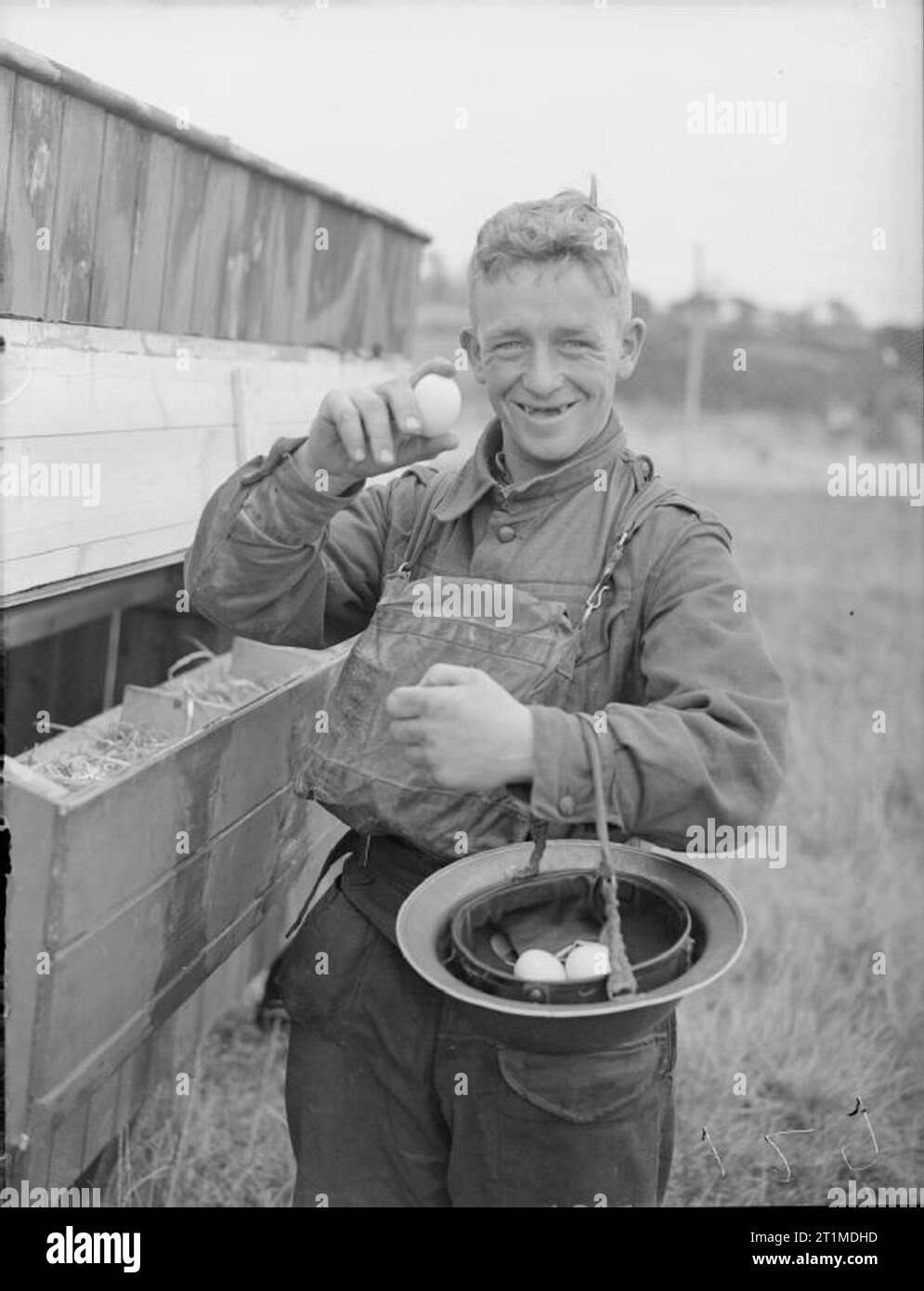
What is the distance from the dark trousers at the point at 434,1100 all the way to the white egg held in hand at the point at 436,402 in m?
0.82

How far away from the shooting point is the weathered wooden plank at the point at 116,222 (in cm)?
294

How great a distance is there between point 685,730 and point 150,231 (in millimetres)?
1916

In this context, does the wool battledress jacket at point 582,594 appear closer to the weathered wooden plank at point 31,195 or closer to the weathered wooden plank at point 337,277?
the weathered wooden plank at point 31,195

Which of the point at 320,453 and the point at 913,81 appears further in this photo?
the point at 913,81

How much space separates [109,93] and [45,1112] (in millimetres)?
1936

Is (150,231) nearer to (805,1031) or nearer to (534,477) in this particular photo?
(534,477)

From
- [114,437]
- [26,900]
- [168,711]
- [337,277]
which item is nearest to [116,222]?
[114,437]

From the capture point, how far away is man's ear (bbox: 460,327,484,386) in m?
2.29

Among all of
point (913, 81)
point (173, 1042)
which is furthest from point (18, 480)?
point (913, 81)

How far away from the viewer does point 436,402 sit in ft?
7.07

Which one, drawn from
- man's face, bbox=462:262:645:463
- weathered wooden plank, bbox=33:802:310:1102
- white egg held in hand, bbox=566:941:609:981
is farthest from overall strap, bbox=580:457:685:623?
weathered wooden plank, bbox=33:802:310:1102
